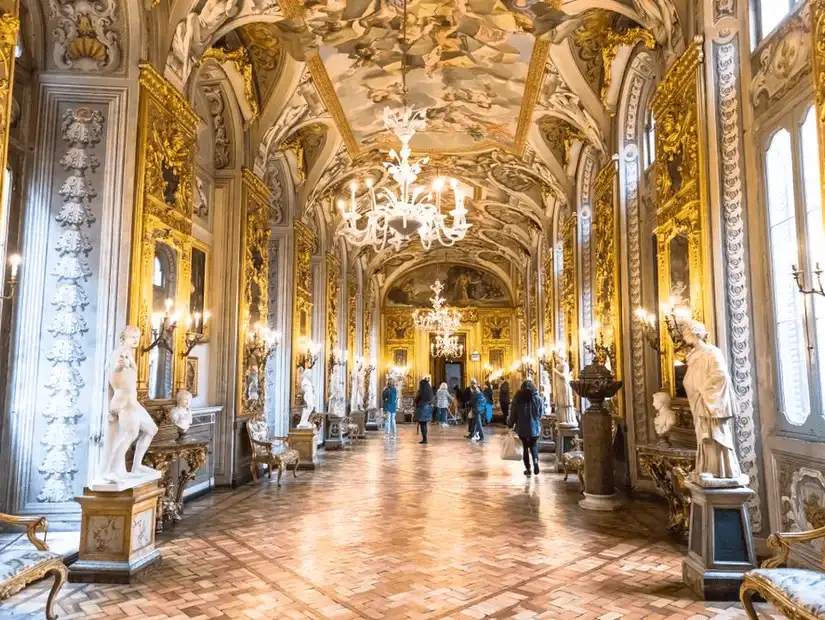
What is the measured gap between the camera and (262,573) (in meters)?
5.12

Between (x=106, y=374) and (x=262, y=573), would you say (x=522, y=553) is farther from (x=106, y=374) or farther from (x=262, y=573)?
(x=106, y=374)

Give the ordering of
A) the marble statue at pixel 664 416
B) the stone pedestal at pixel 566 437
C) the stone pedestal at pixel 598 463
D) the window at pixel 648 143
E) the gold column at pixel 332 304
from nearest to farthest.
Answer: the marble statue at pixel 664 416 → the stone pedestal at pixel 598 463 → the window at pixel 648 143 → the stone pedestal at pixel 566 437 → the gold column at pixel 332 304

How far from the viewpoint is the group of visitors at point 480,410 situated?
10586mm

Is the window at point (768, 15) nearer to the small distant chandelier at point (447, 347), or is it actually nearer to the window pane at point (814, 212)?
the window pane at point (814, 212)

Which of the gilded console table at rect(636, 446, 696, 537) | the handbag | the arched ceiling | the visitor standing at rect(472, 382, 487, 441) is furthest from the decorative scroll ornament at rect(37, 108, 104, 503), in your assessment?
the visitor standing at rect(472, 382, 487, 441)

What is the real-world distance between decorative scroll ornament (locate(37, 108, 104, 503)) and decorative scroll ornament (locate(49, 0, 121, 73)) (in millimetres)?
606

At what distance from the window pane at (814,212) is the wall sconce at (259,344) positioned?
8077 mm

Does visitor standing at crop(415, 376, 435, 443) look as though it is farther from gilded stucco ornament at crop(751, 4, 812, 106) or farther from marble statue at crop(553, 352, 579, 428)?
gilded stucco ornament at crop(751, 4, 812, 106)

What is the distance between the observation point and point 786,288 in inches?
212

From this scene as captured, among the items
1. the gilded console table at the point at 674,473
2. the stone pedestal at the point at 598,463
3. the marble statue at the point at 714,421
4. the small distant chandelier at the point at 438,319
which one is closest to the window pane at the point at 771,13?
the marble statue at the point at 714,421

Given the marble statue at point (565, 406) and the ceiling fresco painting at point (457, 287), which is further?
the ceiling fresco painting at point (457, 287)

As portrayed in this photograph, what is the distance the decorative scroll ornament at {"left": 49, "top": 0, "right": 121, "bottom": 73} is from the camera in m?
6.61

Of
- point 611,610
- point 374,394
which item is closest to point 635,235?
point 611,610

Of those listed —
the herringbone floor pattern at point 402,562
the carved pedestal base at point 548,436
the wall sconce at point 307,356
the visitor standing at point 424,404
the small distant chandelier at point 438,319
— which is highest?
the small distant chandelier at point 438,319
